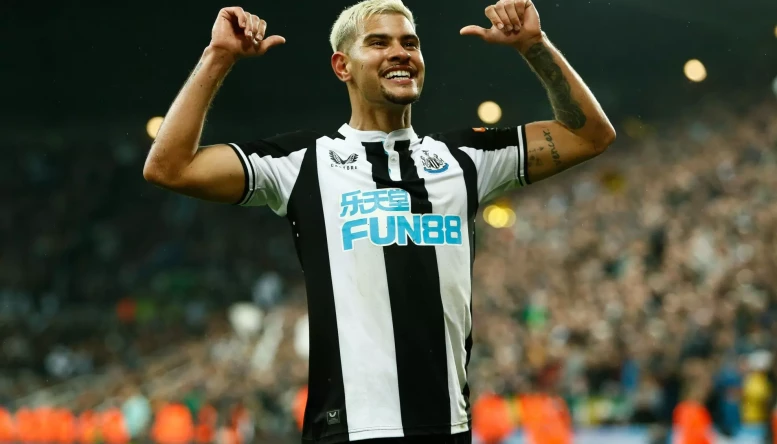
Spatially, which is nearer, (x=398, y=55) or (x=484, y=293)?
(x=398, y=55)

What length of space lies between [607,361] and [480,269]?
246 inches

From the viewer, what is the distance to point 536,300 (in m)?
16.3

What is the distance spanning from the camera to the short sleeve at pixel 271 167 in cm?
362

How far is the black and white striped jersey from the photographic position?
3.38 meters

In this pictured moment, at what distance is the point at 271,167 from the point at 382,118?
0.43 metres

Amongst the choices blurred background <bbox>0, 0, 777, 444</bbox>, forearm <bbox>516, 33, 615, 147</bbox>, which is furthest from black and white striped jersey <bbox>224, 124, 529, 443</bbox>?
blurred background <bbox>0, 0, 777, 444</bbox>

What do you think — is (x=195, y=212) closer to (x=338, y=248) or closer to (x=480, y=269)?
(x=480, y=269)

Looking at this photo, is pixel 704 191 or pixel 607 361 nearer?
pixel 607 361

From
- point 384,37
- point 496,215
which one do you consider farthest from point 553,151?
point 496,215

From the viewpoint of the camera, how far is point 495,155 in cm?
378

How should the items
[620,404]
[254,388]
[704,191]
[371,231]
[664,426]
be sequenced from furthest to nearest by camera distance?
[254,388] → [704,191] → [620,404] → [664,426] → [371,231]

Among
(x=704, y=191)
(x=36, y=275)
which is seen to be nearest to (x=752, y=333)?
(x=704, y=191)

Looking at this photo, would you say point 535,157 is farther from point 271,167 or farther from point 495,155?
point 271,167

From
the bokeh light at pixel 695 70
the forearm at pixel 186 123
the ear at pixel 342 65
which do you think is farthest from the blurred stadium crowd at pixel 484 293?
the forearm at pixel 186 123
